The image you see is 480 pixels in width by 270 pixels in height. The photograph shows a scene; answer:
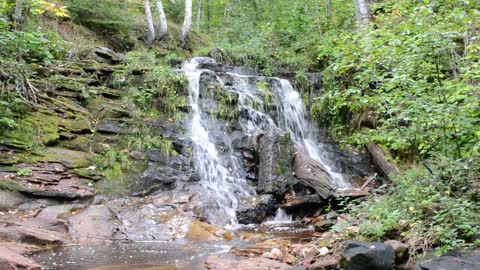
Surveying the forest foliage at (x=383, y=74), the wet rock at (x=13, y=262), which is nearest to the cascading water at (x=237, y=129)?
the forest foliage at (x=383, y=74)

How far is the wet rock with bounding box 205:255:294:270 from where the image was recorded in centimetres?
550

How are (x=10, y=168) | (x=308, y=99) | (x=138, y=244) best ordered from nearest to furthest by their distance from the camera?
(x=138, y=244) → (x=10, y=168) → (x=308, y=99)

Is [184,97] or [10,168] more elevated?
[184,97]

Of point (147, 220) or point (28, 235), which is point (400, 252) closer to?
point (147, 220)

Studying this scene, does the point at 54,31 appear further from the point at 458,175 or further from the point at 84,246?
the point at 458,175

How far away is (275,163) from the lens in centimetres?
1030

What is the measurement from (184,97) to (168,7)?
949 cm

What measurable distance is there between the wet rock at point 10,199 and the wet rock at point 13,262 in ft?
8.14

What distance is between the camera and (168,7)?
20.3 metres

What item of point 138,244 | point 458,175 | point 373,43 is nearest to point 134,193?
point 138,244

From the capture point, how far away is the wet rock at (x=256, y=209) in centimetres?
911

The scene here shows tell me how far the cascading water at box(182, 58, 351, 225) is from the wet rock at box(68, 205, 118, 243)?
2042mm

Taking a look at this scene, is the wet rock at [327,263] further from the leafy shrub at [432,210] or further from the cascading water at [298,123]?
the cascading water at [298,123]

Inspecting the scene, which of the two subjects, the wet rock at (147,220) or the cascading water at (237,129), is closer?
the wet rock at (147,220)
